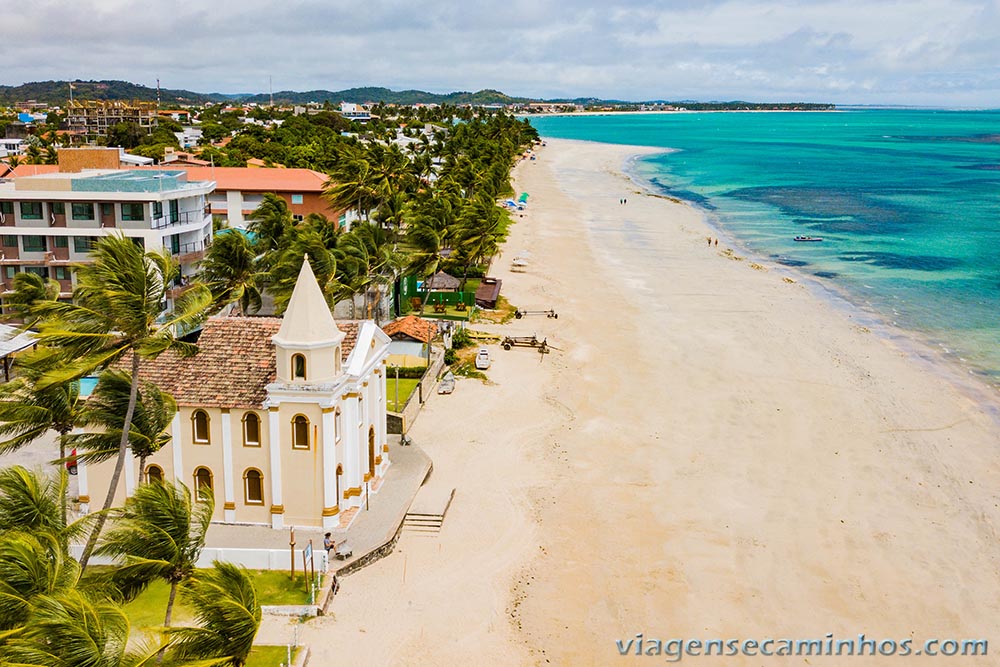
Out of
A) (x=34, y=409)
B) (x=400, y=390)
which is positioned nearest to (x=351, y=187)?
(x=400, y=390)

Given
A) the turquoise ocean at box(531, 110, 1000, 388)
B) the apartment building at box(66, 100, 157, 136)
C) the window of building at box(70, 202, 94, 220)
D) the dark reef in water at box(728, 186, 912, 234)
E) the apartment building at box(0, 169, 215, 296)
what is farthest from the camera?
the apartment building at box(66, 100, 157, 136)

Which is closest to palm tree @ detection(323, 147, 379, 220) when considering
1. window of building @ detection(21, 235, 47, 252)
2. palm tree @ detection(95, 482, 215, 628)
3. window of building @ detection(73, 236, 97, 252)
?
window of building @ detection(73, 236, 97, 252)

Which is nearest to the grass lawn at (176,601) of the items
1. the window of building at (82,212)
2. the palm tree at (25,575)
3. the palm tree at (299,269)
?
the palm tree at (25,575)

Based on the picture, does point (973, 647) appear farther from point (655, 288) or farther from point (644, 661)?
point (655, 288)

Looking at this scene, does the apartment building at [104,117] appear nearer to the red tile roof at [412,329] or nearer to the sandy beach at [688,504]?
the red tile roof at [412,329]

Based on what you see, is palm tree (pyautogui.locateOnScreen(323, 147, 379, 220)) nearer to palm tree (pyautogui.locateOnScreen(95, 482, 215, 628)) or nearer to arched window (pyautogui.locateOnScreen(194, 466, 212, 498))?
arched window (pyautogui.locateOnScreen(194, 466, 212, 498))

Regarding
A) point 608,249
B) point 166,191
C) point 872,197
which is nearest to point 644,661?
point 166,191
